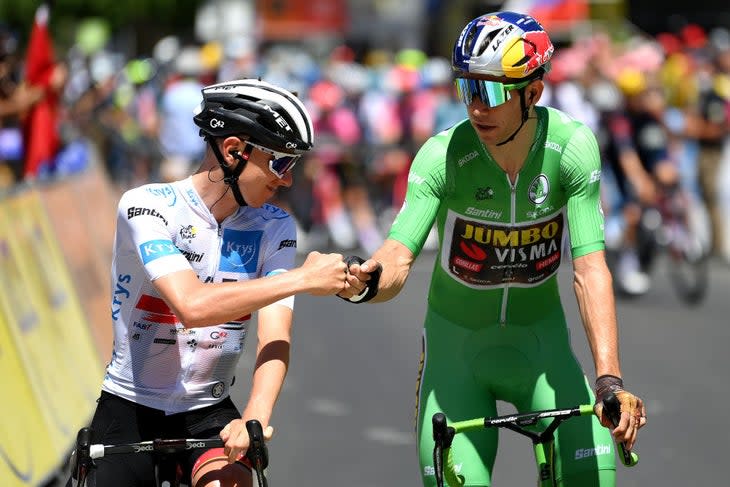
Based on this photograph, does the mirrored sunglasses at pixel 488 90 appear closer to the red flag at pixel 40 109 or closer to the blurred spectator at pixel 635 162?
the red flag at pixel 40 109

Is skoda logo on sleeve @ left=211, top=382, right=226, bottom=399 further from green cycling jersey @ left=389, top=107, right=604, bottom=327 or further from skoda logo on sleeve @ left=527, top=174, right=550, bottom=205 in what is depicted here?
skoda logo on sleeve @ left=527, top=174, right=550, bottom=205

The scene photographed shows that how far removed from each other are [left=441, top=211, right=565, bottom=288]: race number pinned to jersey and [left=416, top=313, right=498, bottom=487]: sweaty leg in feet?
0.78

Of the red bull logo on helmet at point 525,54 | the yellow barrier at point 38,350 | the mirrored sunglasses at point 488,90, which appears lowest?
the yellow barrier at point 38,350

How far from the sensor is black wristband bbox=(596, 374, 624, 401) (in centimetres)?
507

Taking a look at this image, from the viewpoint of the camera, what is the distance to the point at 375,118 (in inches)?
958

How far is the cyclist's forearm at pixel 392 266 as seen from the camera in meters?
5.33

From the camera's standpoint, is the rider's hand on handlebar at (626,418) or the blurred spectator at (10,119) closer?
the rider's hand on handlebar at (626,418)

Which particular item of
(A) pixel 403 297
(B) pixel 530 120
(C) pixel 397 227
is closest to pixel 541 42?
(B) pixel 530 120

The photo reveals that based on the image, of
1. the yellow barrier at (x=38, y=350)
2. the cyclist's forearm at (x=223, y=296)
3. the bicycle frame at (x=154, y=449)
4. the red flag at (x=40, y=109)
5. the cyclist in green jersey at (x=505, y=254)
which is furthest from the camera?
the red flag at (x=40, y=109)

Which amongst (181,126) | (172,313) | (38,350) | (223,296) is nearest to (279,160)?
(223,296)

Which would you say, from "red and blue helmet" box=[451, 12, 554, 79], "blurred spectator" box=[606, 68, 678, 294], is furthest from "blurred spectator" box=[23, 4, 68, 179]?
"red and blue helmet" box=[451, 12, 554, 79]

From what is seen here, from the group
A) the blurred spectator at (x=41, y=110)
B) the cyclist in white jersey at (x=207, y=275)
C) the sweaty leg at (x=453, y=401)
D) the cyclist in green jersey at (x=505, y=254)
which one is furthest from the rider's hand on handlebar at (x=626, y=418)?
the blurred spectator at (x=41, y=110)

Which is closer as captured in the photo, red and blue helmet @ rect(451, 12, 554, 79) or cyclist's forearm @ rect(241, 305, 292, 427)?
cyclist's forearm @ rect(241, 305, 292, 427)

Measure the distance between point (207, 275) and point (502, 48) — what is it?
130 centimetres
